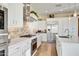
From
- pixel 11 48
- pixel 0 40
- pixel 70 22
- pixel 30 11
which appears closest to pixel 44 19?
pixel 30 11

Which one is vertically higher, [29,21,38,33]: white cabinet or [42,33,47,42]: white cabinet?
[29,21,38,33]: white cabinet

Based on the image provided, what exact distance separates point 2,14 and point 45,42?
206cm

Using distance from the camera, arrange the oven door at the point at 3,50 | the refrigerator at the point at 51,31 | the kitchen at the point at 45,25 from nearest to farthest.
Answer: the oven door at the point at 3,50
the kitchen at the point at 45,25
the refrigerator at the point at 51,31

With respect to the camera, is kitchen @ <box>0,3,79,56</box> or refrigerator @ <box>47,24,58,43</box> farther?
refrigerator @ <box>47,24,58,43</box>

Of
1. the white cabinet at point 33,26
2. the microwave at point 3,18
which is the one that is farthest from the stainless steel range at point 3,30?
the white cabinet at point 33,26

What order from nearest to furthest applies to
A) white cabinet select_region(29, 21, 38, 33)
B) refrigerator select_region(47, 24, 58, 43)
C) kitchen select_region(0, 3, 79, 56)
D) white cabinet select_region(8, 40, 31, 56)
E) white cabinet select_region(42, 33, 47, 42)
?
white cabinet select_region(8, 40, 31, 56) < kitchen select_region(0, 3, 79, 56) < white cabinet select_region(29, 21, 38, 33) < refrigerator select_region(47, 24, 58, 43) < white cabinet select_region(42, 33, 47, 42)

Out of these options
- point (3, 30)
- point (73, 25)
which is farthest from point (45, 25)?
point (3, 30)

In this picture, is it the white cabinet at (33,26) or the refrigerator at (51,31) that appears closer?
the white cabinet at (33,26)

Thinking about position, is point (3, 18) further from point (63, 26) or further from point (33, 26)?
point (63, 26)

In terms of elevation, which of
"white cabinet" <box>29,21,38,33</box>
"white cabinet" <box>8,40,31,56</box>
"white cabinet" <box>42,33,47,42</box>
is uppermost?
"white cabinet" <box>29,21,38,33</box>

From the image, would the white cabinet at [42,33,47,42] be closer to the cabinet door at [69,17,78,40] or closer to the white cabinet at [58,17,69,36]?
the white cabinet at [58,17,69,36]

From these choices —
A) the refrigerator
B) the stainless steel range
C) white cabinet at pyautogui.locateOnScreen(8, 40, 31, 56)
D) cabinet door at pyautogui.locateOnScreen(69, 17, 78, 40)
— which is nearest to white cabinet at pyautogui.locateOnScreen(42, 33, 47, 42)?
the refrigerator

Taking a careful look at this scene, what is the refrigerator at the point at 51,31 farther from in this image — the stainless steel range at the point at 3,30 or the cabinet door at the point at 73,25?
the stainless steel range at the point at 3,30

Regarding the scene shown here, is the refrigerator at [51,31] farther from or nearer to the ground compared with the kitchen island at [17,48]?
farther from the ground
